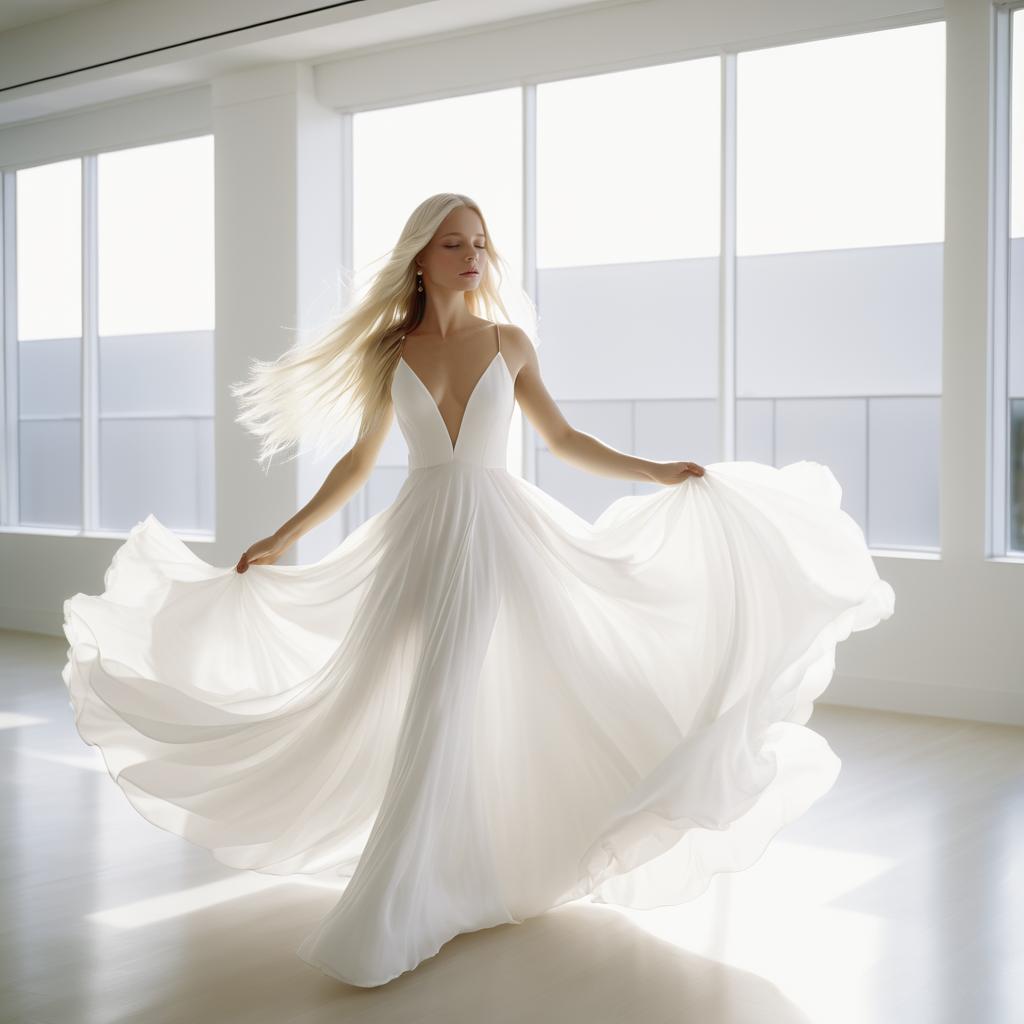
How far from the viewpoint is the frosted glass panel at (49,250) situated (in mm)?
9039

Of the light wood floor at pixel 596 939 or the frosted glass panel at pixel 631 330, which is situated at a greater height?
the frosted glass panel at pixel 631 330

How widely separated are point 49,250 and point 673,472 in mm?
7066

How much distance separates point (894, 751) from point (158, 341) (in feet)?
18.2

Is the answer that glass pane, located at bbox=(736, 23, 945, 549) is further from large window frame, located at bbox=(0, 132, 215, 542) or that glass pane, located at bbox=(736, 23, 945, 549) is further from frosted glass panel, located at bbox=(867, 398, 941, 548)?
large window frame, located at bbox=(0, 132, 215, 542)

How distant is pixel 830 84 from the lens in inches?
237

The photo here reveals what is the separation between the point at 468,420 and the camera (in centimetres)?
340

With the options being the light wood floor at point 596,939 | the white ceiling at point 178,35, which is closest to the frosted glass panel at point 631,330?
the white ceiling at point 178,35

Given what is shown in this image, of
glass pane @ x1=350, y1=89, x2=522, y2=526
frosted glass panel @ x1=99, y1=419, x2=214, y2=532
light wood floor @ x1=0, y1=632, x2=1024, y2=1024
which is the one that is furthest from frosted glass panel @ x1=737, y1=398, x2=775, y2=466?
frosted glass panel @ x1=99, y1=419, x2=214, y2=532

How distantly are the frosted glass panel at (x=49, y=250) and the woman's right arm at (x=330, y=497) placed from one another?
596 cm

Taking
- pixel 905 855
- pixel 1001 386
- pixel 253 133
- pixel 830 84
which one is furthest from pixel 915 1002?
pixel 253 133

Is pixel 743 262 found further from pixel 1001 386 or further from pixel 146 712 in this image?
pixel 146 712

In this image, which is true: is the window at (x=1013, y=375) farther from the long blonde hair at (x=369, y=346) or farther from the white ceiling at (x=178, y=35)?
the long blonde hair at (x=369, y=346)

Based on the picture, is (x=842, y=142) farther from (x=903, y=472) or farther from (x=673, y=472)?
(x=673, y=472)

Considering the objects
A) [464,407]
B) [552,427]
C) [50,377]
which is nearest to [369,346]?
[464,407]
